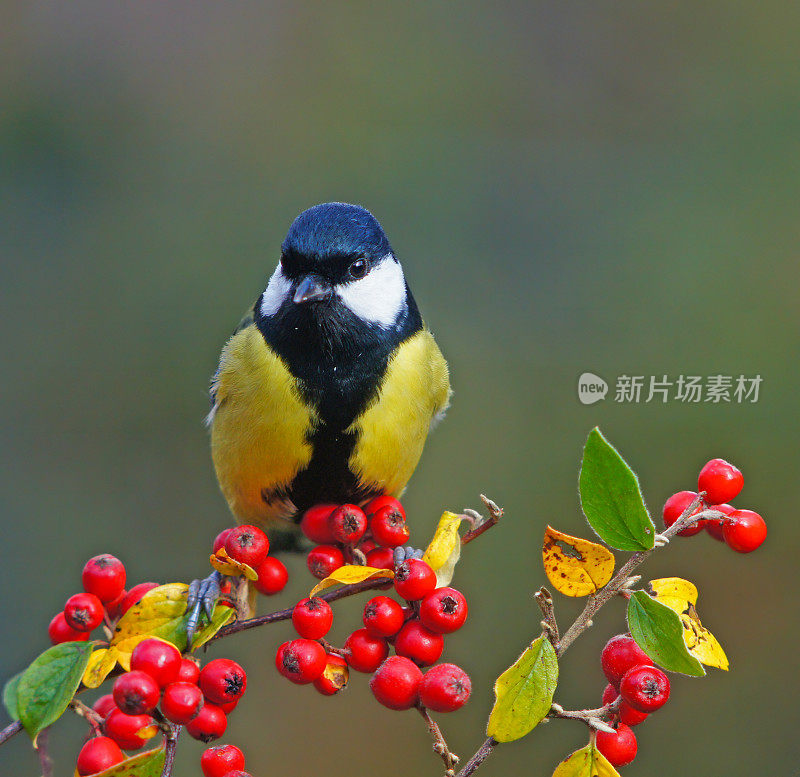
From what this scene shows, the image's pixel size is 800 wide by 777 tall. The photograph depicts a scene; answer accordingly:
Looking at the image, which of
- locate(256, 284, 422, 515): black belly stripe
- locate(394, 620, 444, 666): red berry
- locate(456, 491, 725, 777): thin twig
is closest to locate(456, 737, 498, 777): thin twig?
locate(456, 491, 725, 777): thin twig

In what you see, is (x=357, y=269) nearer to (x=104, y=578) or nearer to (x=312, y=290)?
(x=312, y=290)

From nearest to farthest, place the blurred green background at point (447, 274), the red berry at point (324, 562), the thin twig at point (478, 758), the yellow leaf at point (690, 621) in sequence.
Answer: the thin twig at point (478, 758) → the yellow leaf at point (690, 621) → the red berry at point (324, 562) → the blurred green background at point (447, 274)

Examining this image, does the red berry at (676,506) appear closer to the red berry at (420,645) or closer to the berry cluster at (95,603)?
the red berry at (420,645)

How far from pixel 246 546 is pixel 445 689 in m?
0.36

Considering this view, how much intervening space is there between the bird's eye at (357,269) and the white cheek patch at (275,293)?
0.11 metres

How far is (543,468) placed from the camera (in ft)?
10.2

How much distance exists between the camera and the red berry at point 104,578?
44.3 inches

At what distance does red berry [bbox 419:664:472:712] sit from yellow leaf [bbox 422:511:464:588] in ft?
0.58

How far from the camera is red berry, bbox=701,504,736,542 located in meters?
1.02

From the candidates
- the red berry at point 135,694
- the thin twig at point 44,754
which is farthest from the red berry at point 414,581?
the thin twig at point 44,754

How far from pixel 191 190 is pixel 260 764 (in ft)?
7.26

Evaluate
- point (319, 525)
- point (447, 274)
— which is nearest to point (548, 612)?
point (319, 525)

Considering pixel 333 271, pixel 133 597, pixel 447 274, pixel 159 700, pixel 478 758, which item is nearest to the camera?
pixel 478 758

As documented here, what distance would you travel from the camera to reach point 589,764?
94 centimetres
